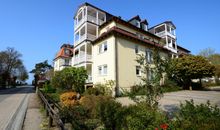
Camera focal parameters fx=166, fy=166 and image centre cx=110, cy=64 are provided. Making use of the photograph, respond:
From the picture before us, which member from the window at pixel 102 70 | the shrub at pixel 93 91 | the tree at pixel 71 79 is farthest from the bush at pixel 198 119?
the tree at pixel 71 79

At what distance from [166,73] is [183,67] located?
2047 cm

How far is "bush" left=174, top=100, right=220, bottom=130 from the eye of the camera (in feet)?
15.2

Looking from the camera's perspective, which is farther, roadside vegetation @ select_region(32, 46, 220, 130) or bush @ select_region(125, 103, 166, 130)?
bush @ select_region(125, 103, 166, 130)

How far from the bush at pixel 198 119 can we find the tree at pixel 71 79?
56.8 feet

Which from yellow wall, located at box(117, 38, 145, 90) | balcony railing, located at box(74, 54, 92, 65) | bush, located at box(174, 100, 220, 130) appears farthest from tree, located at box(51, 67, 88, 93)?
bush, located at box(174, 100, 220, 130)

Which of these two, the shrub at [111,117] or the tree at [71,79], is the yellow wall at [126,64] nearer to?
the tree at [71,79]

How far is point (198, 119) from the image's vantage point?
538 cm

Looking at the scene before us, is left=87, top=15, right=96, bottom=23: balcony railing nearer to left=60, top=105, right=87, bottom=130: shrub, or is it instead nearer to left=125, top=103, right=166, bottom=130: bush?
left=60, top=105, right=87, bottom=130: shrub

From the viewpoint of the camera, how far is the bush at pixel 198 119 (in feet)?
15.2

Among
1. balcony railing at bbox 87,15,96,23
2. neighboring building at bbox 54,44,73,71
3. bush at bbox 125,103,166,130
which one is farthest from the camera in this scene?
neighboring building at bbox 54,44,73,71

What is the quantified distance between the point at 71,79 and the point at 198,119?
60.6 ft

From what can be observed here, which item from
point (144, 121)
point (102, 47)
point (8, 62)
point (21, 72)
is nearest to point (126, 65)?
point (102, 47)

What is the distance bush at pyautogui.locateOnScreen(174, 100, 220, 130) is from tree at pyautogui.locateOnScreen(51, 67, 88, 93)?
17.3 m

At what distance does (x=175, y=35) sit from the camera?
3800 cm
